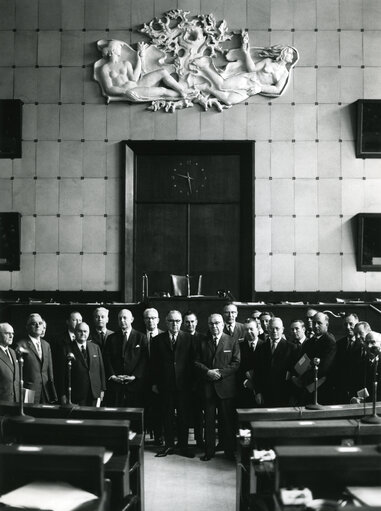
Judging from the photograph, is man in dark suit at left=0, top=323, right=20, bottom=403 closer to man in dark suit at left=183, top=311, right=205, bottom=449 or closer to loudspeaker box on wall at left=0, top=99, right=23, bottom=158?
man in dark suit at left=183, top=311, right=205, bottom=449

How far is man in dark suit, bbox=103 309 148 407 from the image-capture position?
871cm

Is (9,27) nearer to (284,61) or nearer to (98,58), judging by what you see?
(98,58)

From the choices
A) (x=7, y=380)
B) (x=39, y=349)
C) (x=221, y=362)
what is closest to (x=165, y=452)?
(x=221, y=362)

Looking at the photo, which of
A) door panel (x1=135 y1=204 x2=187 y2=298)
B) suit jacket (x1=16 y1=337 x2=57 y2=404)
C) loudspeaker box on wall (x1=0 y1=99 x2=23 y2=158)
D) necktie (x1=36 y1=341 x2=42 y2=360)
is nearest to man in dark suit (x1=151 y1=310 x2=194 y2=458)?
suit jacket (x1=16 y1=337 x2=57 y2=404)

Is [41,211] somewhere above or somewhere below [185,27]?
below

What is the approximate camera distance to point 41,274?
14.1m

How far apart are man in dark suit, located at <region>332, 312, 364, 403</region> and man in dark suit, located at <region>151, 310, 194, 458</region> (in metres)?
1.88

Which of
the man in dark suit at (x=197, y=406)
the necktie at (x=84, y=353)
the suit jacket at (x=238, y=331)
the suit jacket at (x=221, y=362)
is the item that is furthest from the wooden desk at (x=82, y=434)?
the suit jacket at (x=238, y=331)

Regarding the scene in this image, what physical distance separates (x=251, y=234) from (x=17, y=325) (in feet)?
17.1

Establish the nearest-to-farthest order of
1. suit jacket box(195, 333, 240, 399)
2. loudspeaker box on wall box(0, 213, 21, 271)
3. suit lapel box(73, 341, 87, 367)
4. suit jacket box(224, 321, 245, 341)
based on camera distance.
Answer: suit lapel box(73, 341, 87, 367) < suit jacket box(195, 333, 240, 399) < suit jacket box(224, 321, 245, 341) < loudspeaker box on wall box(0, 213, 21, 271)

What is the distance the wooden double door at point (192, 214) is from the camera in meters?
14.4

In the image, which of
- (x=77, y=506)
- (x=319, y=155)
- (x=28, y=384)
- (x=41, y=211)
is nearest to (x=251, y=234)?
(x=319, y=155)

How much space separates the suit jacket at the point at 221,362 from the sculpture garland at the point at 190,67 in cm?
689

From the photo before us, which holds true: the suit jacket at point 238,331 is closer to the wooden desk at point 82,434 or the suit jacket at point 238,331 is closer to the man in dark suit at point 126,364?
the man in dark suit at point 126,364
